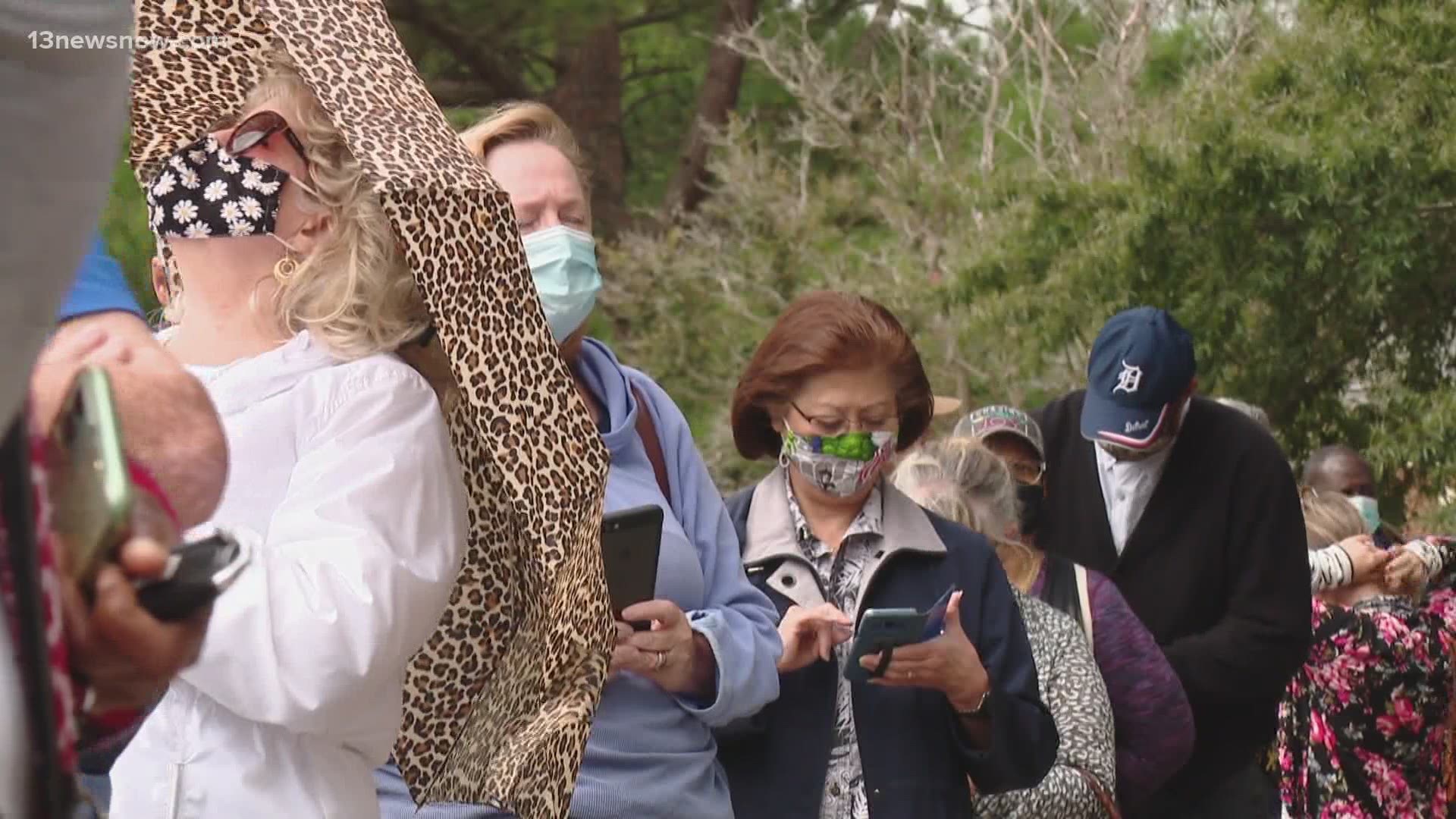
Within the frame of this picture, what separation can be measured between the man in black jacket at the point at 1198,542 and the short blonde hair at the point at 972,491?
598 millimetres

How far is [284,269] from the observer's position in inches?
118

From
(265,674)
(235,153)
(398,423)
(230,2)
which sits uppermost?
(230,2)

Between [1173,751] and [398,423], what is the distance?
2.82 meters

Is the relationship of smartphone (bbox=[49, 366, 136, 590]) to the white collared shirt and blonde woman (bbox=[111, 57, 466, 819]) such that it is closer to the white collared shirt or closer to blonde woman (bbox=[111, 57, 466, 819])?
blonde woman (bbox=[111, 57, 466, 819])

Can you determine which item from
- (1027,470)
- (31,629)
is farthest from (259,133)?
(1027,470)

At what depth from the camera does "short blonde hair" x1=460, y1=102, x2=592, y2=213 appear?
4.13m

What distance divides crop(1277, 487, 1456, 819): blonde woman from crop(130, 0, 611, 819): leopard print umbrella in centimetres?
360

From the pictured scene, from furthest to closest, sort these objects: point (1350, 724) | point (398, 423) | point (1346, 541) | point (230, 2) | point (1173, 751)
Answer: point (1346, 541) < point (1350, 724) < point (1173, 751) < point (230, 2) < point (398, 423)

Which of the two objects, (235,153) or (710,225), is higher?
(235,153)

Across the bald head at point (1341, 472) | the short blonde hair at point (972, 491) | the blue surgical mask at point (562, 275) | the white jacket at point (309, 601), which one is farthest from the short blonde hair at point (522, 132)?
the bald head at point (1341, 472)

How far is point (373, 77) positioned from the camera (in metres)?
2.98

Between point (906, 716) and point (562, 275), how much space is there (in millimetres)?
1258

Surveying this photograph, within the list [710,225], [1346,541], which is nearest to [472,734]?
[1346,541]

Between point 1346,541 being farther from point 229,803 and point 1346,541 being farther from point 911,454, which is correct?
point 229,803
